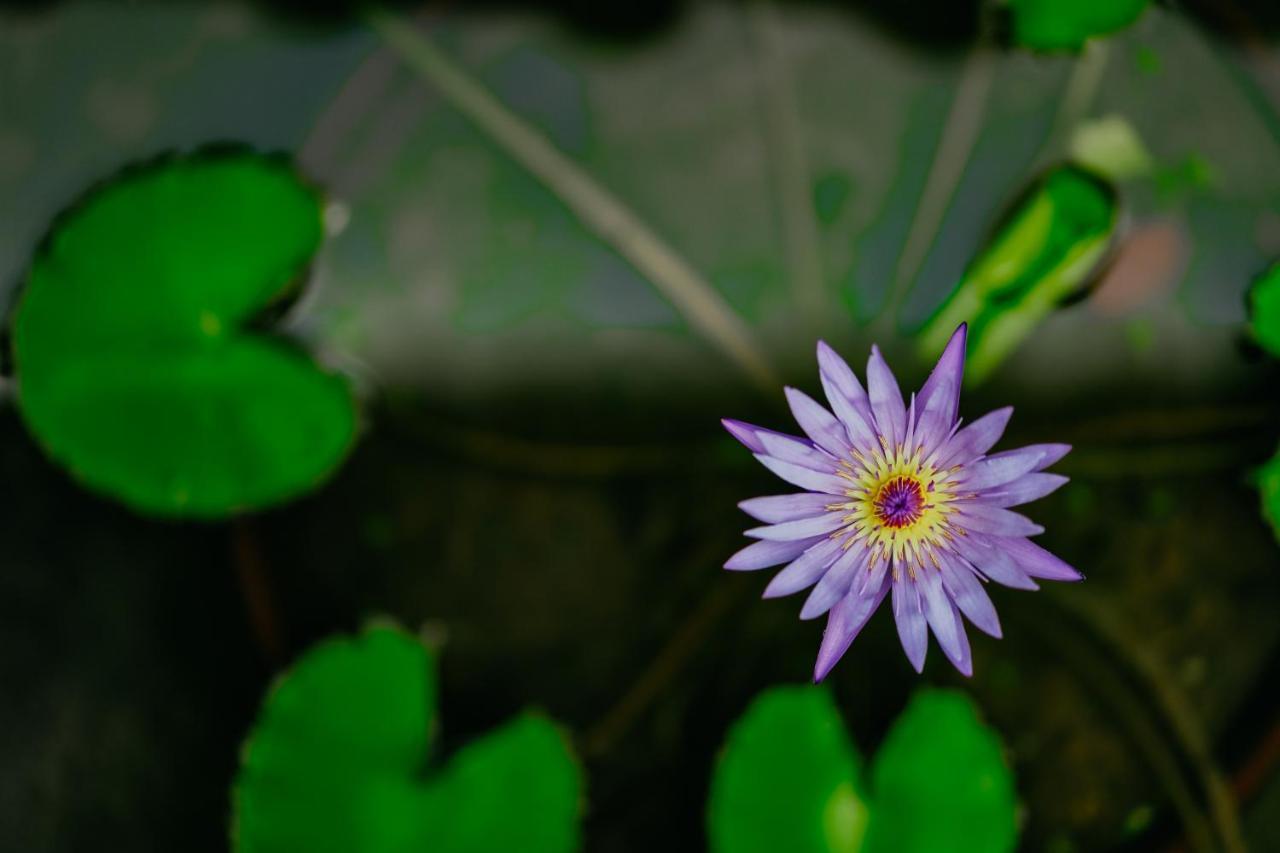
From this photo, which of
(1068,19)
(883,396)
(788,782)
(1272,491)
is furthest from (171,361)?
(1272,491)

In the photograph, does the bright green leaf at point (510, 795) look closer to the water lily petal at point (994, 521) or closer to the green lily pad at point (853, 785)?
the green lily pad at point (853, 785)

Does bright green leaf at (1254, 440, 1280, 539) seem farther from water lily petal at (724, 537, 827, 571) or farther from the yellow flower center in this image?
water lily petal at (724, 537, 827, 571)

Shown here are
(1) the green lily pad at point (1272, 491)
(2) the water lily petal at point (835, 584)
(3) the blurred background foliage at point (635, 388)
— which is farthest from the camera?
(3) the blurred background foliage at point (635, 388)

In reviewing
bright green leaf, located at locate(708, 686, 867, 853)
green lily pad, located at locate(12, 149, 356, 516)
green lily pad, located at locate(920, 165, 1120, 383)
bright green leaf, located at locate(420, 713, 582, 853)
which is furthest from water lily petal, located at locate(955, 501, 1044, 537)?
green lily pad, located at locate(12, 149, 356, 516)

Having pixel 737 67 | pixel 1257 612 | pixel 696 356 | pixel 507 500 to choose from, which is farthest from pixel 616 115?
pixel 1257 612

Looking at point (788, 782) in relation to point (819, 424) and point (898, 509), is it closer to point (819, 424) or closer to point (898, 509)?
point (898, 509)

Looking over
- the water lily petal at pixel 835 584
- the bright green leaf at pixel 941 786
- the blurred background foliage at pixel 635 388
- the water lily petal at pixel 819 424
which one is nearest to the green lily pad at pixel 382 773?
the blurred background foliage at pixel 635 388
